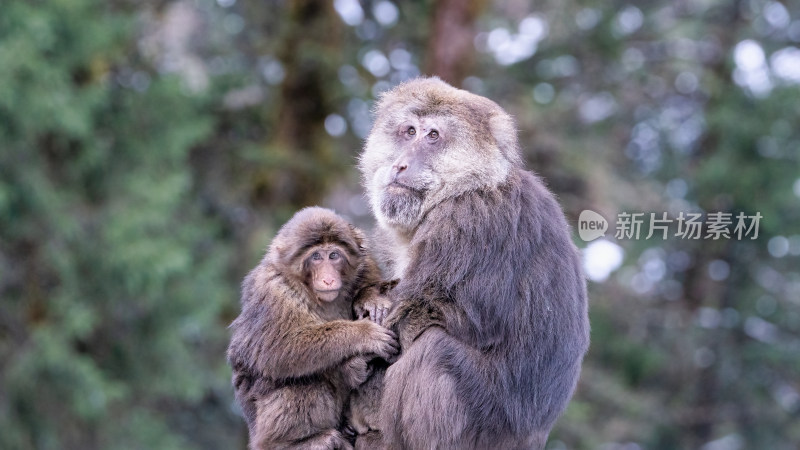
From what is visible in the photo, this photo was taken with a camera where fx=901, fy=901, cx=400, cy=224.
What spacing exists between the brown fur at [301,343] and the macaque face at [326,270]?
25 mm

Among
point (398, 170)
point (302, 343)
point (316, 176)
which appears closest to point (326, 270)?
point (302, 343)

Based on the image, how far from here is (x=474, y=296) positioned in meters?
4.37

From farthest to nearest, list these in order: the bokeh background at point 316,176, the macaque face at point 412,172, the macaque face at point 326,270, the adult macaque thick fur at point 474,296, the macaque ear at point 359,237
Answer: the bokeh background at point 316,176, the macaque ear at point 359,237, the macaque face at point 412,172, the macaque face at point 326,270, the adult macaque thick fur at point 474,296

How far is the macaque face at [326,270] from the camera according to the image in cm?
448

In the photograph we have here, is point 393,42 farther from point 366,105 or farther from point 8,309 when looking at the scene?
point 8,309

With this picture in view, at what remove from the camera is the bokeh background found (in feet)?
36.8

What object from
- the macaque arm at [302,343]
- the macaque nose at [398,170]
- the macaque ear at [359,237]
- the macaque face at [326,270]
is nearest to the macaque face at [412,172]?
the macaque nose at [398,170]

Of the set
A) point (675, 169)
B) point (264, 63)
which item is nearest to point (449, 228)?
point (264, 63)

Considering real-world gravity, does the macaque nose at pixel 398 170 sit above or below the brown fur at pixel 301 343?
above

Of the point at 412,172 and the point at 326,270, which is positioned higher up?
the point at 412,172

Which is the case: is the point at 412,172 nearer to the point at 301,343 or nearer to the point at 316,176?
the point at 301,343

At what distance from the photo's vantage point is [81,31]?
1123 centimetres

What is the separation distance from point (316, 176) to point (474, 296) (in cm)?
750

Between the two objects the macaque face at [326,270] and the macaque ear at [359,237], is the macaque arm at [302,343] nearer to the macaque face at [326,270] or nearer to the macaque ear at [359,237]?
the macaque face at [326,270]
